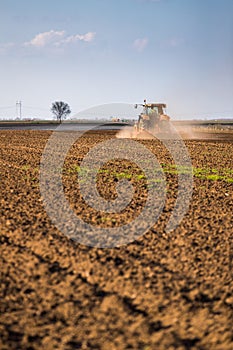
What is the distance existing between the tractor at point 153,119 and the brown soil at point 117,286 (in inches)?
808

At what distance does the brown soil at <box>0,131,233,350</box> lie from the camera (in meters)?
4.25

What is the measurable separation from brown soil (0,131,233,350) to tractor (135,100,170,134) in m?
20.5

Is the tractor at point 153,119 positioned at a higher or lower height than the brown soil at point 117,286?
higher

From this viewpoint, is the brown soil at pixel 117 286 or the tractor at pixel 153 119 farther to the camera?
the tractor at pixel 153 119

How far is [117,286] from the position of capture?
17.1 ft

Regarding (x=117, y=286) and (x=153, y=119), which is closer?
(x=117, y=286)

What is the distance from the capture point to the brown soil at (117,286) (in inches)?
167

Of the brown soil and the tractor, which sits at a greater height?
the tractor

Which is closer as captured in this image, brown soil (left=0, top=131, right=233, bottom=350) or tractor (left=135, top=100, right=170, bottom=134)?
brown soil (left=0, top=131, right=233, bottom=350)

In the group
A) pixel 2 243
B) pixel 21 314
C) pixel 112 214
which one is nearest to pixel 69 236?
pixel 2 243

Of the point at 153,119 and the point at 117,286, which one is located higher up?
the point at 153,119

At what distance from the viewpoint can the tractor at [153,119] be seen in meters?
28.8

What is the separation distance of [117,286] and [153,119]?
79.7 feet

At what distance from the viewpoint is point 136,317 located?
14.9 ft
